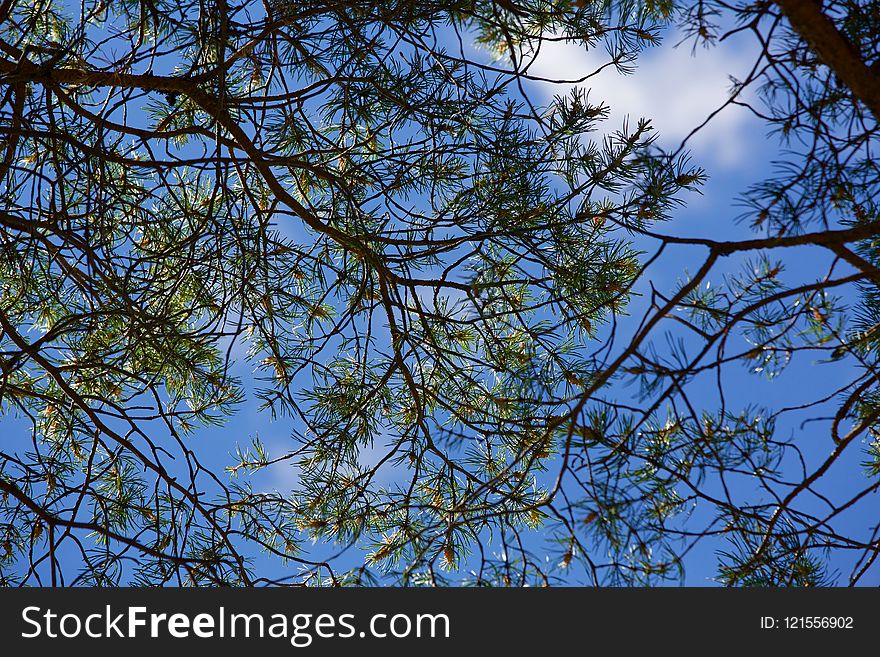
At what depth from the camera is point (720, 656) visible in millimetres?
961

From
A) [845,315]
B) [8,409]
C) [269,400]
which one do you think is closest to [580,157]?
[845,315]

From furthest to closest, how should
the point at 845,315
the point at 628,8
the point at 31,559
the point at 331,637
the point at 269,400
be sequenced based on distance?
the point at 269,400 < the point at 31,559 < the point at 845,315 < the point at 628,8 < the point at 331,637

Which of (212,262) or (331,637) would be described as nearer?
(331,637)

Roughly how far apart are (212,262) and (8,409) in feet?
2.17

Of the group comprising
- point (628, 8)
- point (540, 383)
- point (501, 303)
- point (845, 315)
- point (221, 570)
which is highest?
point (628, 8)

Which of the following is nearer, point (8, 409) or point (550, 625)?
point (550, 625)

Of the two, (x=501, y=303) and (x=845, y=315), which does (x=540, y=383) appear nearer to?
(x=501, y=303)

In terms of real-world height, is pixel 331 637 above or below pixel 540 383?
below

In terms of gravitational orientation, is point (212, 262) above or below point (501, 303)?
above

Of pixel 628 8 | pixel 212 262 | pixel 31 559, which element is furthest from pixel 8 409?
pixel 628 8

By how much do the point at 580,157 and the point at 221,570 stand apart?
1096 mm

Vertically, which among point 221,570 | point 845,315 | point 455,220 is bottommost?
point 221,570

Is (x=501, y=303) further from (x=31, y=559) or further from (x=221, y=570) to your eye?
(x=31, y=559)

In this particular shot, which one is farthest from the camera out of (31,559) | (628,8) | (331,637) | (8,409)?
(8,409)
